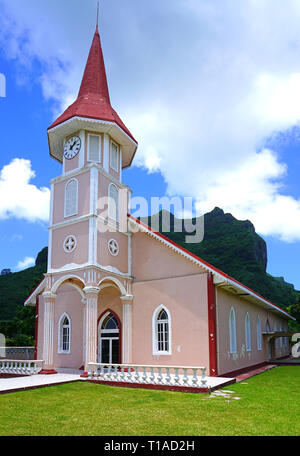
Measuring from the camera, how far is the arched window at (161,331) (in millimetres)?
17203

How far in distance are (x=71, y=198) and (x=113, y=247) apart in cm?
313

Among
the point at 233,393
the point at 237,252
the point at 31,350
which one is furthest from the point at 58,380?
the point at 237,252

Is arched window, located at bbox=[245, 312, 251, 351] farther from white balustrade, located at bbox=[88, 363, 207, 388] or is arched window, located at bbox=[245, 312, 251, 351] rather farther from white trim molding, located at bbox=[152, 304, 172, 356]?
white balustrade, located at bbox=[88, 363, 207, 388]

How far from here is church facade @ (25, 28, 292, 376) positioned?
16609mm

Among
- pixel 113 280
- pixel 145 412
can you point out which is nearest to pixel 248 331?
pixel 113 280

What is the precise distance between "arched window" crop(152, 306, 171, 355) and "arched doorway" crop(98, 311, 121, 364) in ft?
7.00

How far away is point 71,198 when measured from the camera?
18.9m

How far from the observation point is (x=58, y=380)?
14453mm

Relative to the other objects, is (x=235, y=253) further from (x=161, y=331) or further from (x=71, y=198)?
(x=71, y=198)

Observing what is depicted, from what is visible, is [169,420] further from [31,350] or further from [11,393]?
[31,350]

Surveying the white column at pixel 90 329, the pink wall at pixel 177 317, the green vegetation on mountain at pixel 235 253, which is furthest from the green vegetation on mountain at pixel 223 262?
the white column at pixel 90 329

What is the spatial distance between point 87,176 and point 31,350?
14.5m

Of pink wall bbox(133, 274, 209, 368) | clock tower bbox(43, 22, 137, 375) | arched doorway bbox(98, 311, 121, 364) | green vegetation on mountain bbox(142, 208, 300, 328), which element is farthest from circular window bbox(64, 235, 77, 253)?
green vegetation on mountain bbox(142, 208, 300, 328)

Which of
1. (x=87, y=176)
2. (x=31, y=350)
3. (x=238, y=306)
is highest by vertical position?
(x=87, y=176)
